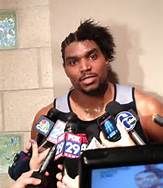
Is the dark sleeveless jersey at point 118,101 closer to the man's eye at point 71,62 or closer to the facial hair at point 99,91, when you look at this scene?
the facial hair at point 99,91

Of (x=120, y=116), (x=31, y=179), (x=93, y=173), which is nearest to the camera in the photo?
(x=93, y=173)

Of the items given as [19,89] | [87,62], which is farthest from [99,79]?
[19,89]

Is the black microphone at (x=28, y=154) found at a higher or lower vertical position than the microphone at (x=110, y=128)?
lower

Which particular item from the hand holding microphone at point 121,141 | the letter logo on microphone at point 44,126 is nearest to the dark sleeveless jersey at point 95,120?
the letter logo on microphone at point 44,126

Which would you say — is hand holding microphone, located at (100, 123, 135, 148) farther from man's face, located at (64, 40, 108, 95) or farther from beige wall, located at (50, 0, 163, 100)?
beige wall, located at (50, 0, 163, 100)

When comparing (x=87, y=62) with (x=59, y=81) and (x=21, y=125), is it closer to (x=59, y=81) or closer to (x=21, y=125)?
(x=59, y=81)

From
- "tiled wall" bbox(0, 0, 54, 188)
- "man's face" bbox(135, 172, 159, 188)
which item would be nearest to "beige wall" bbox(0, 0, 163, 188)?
"tiled wall" bbox(0, 0, 54, 188)

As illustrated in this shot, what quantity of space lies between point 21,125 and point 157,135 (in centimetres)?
68

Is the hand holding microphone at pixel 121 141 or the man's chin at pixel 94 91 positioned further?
the man's chin at pixel 94 91

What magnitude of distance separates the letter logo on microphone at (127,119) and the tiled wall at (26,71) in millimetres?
642

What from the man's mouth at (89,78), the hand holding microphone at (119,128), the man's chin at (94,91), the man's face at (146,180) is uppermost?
the man's mouth at (89,78)

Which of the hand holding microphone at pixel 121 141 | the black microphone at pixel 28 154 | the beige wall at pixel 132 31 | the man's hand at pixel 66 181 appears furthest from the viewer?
the beige wall at pixel 132 31

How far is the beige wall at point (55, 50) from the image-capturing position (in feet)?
5.82

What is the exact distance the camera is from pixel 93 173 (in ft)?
2.05
